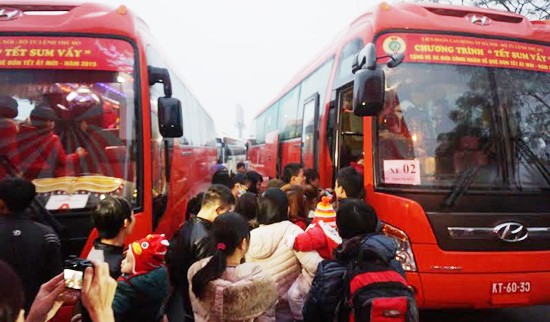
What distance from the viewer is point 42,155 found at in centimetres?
412

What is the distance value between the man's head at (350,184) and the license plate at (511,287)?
145cm

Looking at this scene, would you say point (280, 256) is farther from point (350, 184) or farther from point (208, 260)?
point (350, 184)

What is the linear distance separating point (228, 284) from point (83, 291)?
1.02 meters

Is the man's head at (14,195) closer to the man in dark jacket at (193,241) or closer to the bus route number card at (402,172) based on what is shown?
the man in dark jacket at (193,241)

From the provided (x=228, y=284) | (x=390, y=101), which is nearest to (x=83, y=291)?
(x=228, y=284)

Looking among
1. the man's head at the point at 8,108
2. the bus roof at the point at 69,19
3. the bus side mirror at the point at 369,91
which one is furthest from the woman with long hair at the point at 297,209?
the man's head at the point at 8,108

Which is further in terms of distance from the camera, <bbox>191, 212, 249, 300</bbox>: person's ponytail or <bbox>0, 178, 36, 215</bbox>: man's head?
<bbox>0, 178, 36, 215</bbox>: man's head

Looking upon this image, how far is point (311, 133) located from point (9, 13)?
14.0ft

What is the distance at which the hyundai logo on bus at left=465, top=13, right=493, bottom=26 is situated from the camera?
4.89 meters

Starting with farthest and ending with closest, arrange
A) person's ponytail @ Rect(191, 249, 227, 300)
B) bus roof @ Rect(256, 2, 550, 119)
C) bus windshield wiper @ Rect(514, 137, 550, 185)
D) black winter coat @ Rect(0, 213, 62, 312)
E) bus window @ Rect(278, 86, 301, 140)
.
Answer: bus window @ Rect(278, 86, 301, 140) < bus roof @ Rect(256, 2, 550, 119) < bus windshield wiper @ Rect(514, 137, 550, 185) < black winter coat @ Rect(0, 213, 62, 312) < person's ponytail @ Rect(191, 249, 227, 300)

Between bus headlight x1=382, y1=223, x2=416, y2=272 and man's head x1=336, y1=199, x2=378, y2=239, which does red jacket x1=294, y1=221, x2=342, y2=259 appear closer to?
man's head x1=336, y1=199, x2=378, y2=239

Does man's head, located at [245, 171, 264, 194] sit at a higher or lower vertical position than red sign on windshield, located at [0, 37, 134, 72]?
lower

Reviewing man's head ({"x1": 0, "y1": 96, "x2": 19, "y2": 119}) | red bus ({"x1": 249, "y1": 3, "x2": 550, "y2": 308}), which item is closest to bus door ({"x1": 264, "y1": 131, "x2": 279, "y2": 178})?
red bus ({"x1": 249, "y1": 3, "x2": 550, "y2": 308})

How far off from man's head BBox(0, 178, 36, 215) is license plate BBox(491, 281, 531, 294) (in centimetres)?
390
